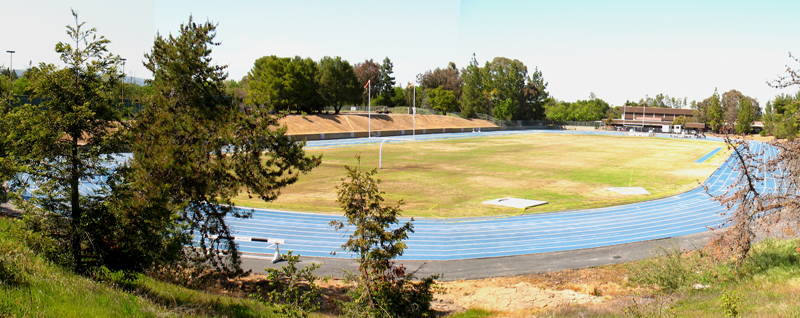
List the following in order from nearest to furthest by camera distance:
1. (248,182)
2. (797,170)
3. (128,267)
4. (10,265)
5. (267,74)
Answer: (10,265) < (128,267) < (248,182) < (797,170) < (267,74)

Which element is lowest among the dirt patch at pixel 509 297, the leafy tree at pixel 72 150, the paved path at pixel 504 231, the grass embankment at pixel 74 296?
the dirt patch at pixel 509 297

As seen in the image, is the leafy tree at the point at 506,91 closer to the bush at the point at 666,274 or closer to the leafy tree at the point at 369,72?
the leafy tree at the point at 369,72

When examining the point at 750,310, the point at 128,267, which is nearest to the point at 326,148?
the point at 128,267

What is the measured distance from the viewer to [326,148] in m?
53.1

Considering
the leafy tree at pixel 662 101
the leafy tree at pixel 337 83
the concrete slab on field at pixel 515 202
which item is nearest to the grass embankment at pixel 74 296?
the concrete slab on field at pixel 515 202

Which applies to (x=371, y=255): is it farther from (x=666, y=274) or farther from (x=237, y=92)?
(x=237, y=92)

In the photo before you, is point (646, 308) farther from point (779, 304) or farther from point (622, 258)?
point (622, 258)

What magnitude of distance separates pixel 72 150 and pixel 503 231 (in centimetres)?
1474

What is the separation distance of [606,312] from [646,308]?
1622 millimetres

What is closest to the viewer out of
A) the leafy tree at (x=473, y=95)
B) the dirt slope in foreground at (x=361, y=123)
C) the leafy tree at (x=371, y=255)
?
the leafy tree at (x=371, y=255)

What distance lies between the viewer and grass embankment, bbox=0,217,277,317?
6.75 metres

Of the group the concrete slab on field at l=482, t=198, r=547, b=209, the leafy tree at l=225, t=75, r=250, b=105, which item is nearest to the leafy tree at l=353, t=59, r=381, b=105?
the leafy tree at l=225, t=75, r=250, b=105

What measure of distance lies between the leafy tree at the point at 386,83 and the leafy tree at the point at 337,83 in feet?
84.5

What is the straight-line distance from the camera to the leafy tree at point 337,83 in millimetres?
80812
